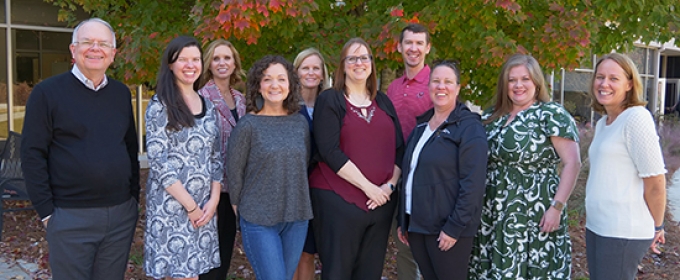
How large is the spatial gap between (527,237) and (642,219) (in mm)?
634

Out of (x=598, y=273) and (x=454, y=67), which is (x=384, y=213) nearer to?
(x=454, y=67)

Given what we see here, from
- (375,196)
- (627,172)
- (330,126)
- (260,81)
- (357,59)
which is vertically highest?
(357,59)

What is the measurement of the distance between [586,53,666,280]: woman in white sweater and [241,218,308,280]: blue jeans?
1778 millimetres

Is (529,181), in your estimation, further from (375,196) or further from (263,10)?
(263,10)

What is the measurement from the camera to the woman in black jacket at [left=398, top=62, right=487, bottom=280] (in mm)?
3188

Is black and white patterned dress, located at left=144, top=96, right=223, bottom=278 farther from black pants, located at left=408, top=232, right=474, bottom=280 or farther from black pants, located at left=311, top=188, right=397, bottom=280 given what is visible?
black pants, located at left=408, top=232, right=474, bottom=280

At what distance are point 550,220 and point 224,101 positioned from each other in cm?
231

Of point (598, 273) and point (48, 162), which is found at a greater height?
point (48, 162)

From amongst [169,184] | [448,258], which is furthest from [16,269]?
[448,258]

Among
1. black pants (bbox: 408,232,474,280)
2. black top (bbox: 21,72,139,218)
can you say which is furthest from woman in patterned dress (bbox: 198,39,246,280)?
black pants (bbox: 408,232,474,280)

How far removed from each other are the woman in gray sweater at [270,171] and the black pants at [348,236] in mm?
139

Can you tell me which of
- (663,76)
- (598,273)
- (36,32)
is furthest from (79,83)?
(663,76)

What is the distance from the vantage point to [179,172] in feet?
10.5

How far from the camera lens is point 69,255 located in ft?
9.77
